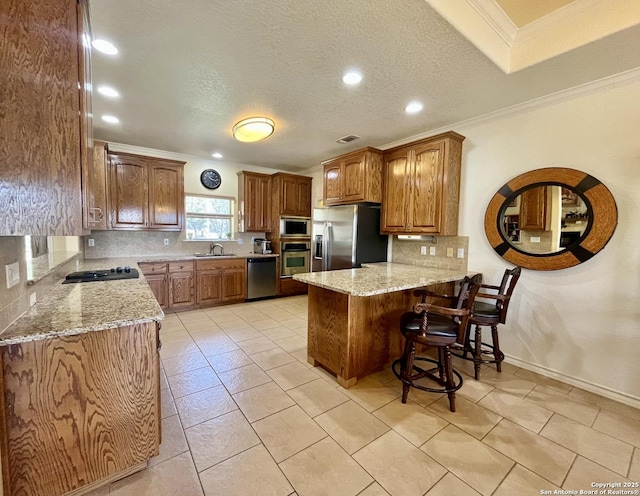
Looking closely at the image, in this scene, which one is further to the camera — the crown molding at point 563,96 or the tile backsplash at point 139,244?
the tile backsplash at point 139,244

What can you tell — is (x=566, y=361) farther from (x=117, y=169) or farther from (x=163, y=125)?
(x=117, y=169)

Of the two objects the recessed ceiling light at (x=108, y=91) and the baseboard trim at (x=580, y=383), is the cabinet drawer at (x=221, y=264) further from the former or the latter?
the baseboard trim at (x=580, y=383)

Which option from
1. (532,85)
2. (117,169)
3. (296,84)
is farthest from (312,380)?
(117,169)

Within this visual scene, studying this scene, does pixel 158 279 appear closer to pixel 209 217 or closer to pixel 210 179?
pixel 209 217

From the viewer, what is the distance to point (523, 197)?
2688 millimetres

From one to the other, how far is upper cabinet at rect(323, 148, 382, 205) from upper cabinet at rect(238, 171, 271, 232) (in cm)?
170

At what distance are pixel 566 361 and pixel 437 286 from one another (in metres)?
1.23

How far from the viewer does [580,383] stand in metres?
2.39

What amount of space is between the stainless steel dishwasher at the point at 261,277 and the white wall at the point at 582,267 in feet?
11.4

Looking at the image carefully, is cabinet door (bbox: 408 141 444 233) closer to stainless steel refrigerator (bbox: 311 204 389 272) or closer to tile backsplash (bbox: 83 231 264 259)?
stainless steel refrigerator (bbox: 311 204 389 272)

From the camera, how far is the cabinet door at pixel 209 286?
14.6ft

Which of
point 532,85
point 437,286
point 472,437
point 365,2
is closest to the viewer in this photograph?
point 365,2

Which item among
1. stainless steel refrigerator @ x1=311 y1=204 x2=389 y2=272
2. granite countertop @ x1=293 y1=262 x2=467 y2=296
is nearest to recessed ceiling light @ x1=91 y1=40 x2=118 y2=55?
granite countertop @ x1=293 y1=262 x2=467 y2=296

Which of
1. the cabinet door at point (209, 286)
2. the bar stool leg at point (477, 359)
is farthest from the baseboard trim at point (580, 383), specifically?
the cabinet door at point (209, 286)
